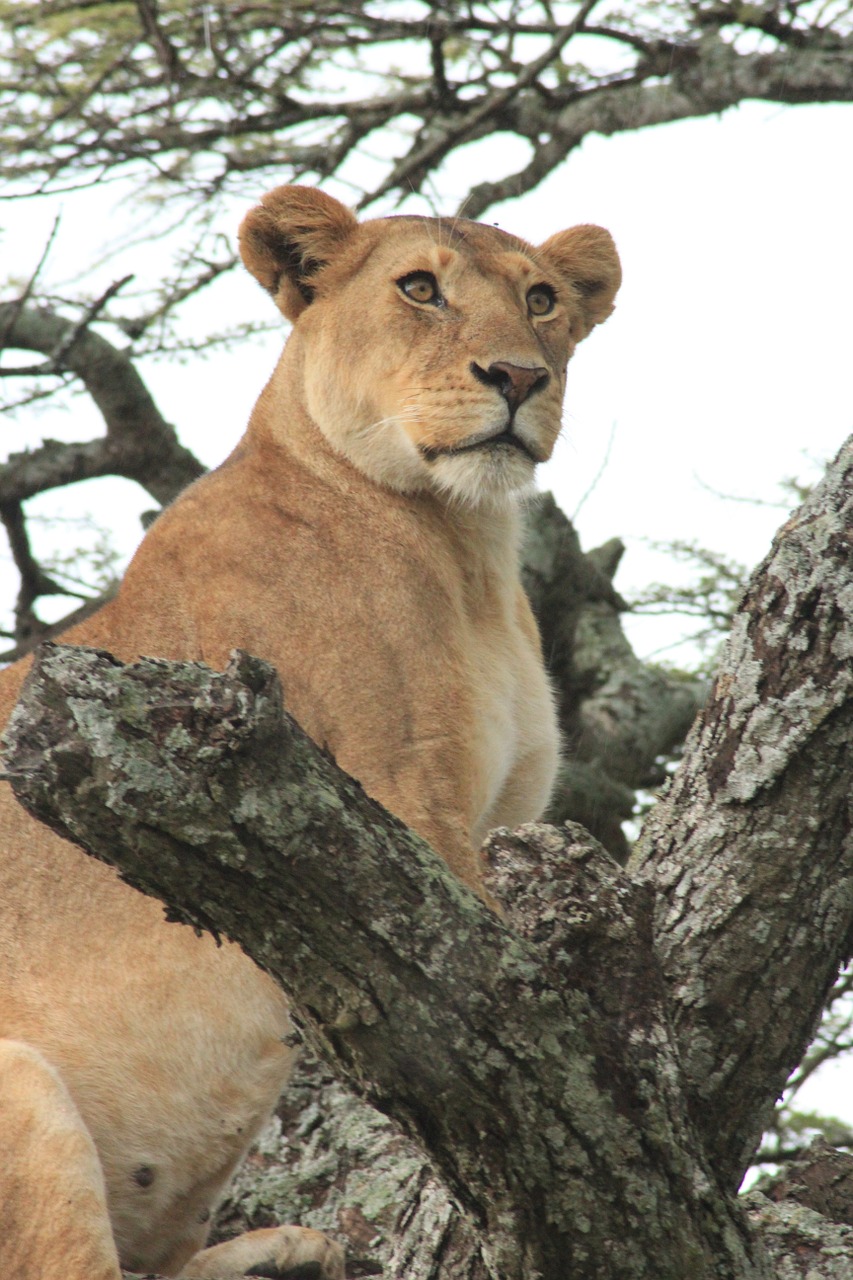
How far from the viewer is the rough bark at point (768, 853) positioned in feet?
11.2

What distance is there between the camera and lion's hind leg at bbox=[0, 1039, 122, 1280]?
139 inches

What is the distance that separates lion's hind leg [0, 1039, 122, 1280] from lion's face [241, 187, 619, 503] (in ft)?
7.29

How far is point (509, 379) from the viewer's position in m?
4.70

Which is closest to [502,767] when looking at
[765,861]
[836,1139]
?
[765,861]

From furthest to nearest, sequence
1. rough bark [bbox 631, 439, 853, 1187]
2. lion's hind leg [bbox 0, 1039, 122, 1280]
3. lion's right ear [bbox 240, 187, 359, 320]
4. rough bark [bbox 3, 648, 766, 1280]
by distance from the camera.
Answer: lion's right ear [bbox 240, 187, 359, 320]
lion's hind leg [bbox 0, 1039, 122, 1280]
rough bark [bbox 631, 439, 853, 1187]
rough bark [bbox 3, 648, 766, 1280]

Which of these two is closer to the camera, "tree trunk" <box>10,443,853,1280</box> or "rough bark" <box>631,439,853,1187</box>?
"tree trunk" <box>10,443,853,1280</box>

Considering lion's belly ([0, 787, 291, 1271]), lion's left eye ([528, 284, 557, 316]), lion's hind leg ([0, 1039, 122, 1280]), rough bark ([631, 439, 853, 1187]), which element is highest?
lion's left eye ([528, 284, 557, 316])

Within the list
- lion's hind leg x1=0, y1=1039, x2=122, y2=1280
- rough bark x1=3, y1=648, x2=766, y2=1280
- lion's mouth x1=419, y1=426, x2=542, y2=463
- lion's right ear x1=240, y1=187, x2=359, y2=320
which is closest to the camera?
rough bark x1=3, y1=648, x2=766, y2=1280

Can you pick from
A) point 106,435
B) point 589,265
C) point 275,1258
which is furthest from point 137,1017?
point 106,435

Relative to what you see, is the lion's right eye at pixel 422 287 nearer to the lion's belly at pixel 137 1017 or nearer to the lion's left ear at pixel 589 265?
the lion's left ear at pixel 589 265

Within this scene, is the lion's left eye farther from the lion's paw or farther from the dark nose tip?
the lion's paw

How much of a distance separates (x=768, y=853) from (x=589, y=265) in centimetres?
289

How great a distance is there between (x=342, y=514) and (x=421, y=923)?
2159 mm

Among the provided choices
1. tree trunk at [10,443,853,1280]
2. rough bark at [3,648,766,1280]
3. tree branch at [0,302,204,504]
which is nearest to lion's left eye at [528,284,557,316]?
tree trunk at [10,443,853,1280]
